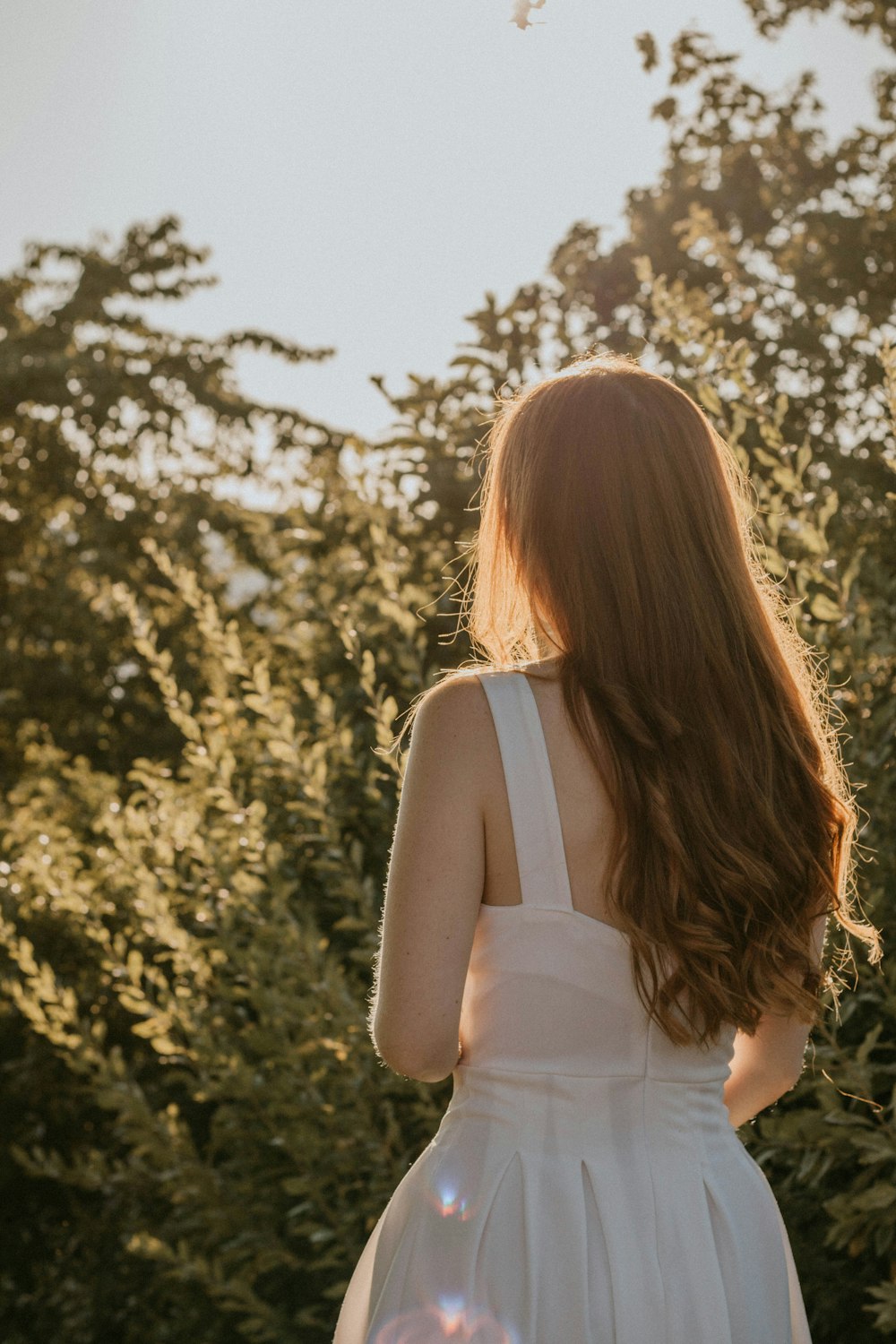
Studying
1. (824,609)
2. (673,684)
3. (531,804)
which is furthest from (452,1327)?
(824,609)

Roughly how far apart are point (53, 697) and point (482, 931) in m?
8.36

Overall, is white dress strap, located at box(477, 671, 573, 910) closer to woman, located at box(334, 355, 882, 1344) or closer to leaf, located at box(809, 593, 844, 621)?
woman, located at box(334, 355, 882, 1344)

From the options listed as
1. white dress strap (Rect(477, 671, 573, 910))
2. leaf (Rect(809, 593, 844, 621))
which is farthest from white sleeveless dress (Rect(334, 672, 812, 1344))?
leaf (Rect(809, 593, 844, 621))

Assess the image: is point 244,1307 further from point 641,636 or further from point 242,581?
point 242,581

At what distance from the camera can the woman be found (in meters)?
1.57

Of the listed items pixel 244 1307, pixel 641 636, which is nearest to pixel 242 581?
pixel 244 1307

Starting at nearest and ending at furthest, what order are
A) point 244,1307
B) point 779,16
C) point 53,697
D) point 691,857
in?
1. point 691,857
2. point 244,1307
3. point 779,16
4. point 53,697

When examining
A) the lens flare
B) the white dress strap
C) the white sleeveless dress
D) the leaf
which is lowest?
the lens flare

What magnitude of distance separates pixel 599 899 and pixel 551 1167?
0.37m

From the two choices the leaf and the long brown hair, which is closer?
the long brown hair

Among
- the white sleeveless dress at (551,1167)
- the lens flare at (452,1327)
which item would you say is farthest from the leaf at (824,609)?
the lens flare at (452,1327)

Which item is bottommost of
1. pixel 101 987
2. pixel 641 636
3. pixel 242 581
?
pixel 101 987

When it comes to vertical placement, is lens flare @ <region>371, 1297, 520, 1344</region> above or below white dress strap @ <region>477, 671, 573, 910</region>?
below

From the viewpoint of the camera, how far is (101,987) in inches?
181
